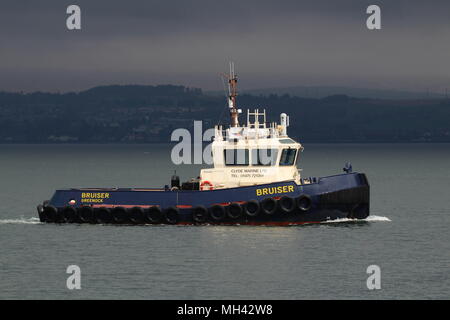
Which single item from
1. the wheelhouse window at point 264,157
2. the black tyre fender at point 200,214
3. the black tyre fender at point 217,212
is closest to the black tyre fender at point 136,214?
the black tyre fender at point 200,214

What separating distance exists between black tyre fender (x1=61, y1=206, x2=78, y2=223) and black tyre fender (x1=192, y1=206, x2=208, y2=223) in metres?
5.54

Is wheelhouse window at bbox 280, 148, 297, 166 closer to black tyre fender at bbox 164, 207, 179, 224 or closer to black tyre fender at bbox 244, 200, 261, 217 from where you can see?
black tyre fender at bbox 244, 200, 261, 217

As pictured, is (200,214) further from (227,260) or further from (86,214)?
(227,260)

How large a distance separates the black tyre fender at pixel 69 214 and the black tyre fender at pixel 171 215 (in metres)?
4.27

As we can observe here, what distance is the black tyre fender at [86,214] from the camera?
42.8 m

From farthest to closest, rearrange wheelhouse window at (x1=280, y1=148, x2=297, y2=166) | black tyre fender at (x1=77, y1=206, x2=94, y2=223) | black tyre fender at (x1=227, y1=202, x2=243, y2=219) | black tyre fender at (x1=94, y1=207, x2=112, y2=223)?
black tyre fender at (x1=77, y1=206, x2=94, y2=223) → black tyre fender at (x1=94, y1=207, x2=112, y2=223) → wheelhouse window at (x1=280, y1=148, x2=297, y2=166) → black tyre fender at (x1=227, y1=202, x2=243, y2=219)

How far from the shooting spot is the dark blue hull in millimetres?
40594

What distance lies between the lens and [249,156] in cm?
4141
